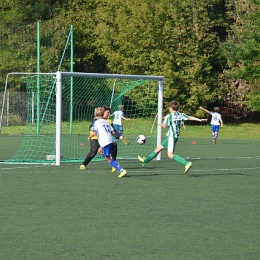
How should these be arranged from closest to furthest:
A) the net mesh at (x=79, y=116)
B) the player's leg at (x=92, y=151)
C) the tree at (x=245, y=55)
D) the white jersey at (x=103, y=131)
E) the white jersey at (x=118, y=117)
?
the white jersey at (x=103, y=131) → the player's leg at (x=92, y=151) → the net mesh at (x=79, y=116) → the white jersey at (x=118, y=117) → the tree at (x=245, y=55)

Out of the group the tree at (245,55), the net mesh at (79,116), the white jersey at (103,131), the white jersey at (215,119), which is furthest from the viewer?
the tree at (245,55)

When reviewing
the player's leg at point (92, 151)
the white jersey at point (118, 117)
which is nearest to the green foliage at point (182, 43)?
the white jersey at point (118, 117)

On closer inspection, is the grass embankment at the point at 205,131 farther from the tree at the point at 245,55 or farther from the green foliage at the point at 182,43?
the green foliage at the point at 182,43

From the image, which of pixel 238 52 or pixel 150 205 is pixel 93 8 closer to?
pixel 238 52

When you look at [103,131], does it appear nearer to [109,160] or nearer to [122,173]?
[109,160]

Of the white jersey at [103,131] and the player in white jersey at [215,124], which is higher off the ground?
the white jersey at [103,131]

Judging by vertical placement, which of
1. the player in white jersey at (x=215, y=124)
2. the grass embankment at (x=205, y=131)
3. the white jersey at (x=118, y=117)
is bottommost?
the grass embankment at (x=205, y=131)

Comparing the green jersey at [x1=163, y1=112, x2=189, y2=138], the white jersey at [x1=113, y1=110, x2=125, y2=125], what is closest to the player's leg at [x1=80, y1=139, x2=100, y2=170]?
the green jersey at [x1=163, y1=112, x2=189, y2=138]

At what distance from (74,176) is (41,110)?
41.6 feet

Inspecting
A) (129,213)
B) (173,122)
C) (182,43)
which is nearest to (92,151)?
(173,122)

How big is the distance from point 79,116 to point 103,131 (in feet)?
48.7

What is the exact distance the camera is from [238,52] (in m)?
36.3

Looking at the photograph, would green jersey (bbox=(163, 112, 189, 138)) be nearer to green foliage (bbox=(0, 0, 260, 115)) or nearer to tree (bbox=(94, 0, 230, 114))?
green foliage (bbox=(0, 0, 260, 115))

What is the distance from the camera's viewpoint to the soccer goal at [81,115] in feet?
59.4
